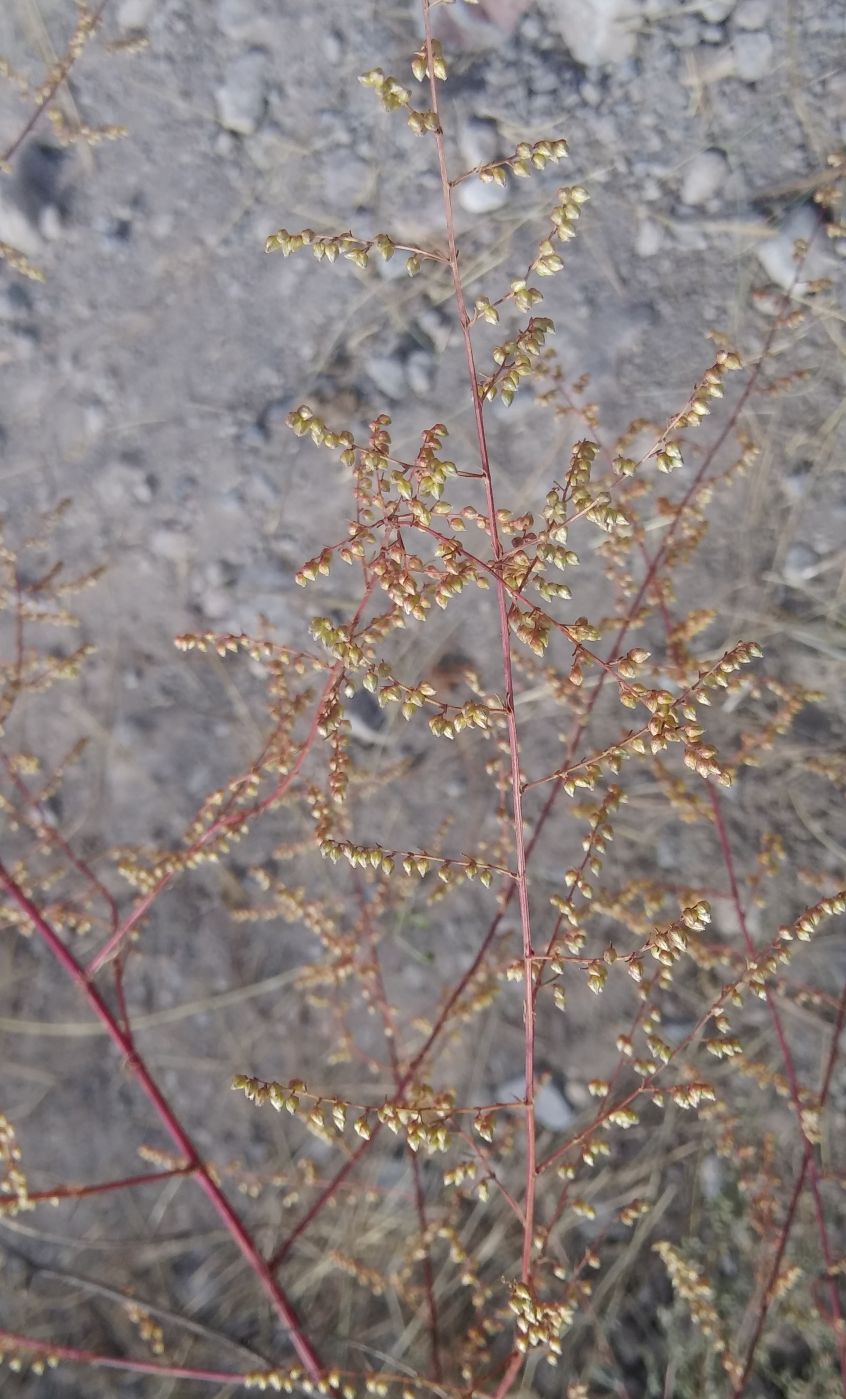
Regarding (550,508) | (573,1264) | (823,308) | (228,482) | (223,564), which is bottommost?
(573,1264)

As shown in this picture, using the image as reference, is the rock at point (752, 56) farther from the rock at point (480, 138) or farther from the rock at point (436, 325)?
the rock at point (436, 325)

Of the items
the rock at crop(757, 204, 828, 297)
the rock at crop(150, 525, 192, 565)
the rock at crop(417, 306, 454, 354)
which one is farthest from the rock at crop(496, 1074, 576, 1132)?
the rock at crop(757, 204, 828, 297)

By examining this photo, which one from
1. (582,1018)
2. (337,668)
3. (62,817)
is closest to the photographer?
(337,668)

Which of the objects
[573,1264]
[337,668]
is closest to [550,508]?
[337,668]

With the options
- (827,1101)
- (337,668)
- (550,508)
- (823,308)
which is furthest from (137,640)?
(827,1101)

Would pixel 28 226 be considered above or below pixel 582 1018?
above

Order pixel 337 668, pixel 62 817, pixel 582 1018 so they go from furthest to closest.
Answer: pixel 62 817 < pixel 582 1018 < pixel 337 668

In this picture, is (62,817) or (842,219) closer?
(842,219)

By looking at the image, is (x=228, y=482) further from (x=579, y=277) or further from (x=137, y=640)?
(x=579, y=277)

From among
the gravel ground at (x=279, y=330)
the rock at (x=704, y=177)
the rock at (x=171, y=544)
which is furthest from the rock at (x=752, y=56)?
the rock at (x=171, y=544)
